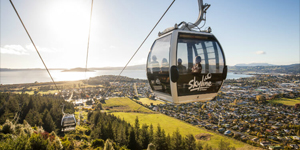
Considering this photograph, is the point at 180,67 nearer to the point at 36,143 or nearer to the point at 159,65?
the point at 159,65

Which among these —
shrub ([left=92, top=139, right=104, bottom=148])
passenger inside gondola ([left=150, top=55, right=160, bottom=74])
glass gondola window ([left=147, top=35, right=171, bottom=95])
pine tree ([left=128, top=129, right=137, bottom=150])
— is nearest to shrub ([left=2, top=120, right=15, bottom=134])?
shrub ([left=92, top=139, right=104, bottom=148])

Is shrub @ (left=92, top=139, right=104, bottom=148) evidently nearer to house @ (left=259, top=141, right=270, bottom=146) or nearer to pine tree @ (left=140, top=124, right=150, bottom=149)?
pine tree @ (left=140, top=124, right=150, bottom=149)

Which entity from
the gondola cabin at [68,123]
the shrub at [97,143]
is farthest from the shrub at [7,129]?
the shrub at [97,143]

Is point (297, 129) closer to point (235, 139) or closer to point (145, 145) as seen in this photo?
point (235, 139)

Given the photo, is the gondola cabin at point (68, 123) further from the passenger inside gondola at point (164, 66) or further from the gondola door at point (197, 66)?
the gondola door at point (197, 66)

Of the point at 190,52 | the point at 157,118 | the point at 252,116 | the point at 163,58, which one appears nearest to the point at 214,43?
the point at 190,52

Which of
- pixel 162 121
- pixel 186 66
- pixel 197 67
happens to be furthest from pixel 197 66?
pixel 162 121
